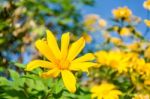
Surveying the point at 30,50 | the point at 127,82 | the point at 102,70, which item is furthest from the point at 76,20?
the point at 127,82

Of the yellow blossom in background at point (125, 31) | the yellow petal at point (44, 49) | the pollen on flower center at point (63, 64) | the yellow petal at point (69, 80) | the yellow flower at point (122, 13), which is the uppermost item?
the yellow flower at point (122, 13)

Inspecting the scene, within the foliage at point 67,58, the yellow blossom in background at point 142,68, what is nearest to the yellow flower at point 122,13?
the foliage at point 67,58

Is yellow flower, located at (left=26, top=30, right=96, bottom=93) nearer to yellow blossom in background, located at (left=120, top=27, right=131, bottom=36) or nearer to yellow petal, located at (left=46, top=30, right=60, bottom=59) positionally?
yellow petal, located at (left=46, top=30, right=60, bottom=59)

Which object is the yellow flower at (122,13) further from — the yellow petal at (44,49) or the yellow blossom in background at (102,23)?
the yellow blossom in background at (102,23)

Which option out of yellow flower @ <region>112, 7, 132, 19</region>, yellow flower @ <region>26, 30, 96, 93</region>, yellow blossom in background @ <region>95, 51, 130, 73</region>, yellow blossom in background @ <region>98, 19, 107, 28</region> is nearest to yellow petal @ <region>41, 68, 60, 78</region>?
yellow flower @ <region>26, 30, 96, 93</region>

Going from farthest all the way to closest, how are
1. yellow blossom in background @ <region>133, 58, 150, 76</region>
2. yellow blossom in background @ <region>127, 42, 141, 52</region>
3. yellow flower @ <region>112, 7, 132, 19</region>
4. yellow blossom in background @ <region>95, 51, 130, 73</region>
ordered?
yellow blossom in background @ <region>127, 42, 141, 52</region> < yellow flower @ <region>112, 7, 132, 19</region> < yellow blossom in background @ <region>95, 51, 130, 73</region> < yellow blossom in background @ <region>133, 58, 150, 76</region>

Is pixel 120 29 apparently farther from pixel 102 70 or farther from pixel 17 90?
pixel 17 90
